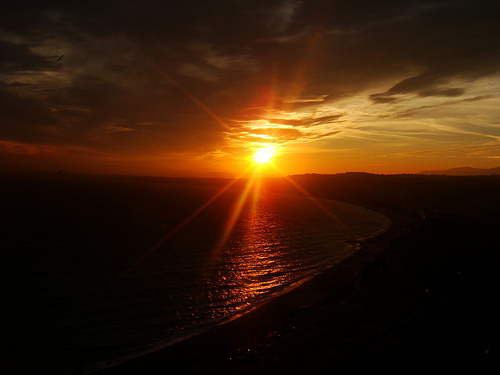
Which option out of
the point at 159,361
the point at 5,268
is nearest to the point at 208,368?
the point at 159,361

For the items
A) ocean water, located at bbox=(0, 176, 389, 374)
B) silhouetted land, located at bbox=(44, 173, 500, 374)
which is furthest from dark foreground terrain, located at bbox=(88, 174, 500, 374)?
ocean water, located at bbox=(0, 176, 389, 374)

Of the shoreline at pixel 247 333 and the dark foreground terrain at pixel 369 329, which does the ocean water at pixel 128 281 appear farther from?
the dark foreground terrain at pixel 369 329

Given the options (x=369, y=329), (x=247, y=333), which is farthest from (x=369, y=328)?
(x=247, y=333)

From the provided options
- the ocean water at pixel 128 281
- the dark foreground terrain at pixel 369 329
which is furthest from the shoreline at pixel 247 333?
the ocean water at pixel 128 281

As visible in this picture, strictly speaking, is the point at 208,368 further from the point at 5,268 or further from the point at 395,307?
the point at 5,268

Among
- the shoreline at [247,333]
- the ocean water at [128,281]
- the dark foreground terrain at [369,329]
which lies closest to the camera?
the dark foreground terrain at [369,329]

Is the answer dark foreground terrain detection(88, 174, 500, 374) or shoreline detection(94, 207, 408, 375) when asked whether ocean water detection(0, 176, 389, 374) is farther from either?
dark foreground terrain detection(88, 174, 500, 374)

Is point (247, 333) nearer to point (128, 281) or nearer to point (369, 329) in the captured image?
point (369, 329)

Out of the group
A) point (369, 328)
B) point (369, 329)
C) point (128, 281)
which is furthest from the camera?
point (128, 281)
